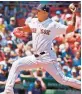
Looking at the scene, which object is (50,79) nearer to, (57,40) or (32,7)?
(57,40)

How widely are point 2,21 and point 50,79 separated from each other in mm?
3678

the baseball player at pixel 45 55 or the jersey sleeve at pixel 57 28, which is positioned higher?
the jersey sleeve at pixel 57 28

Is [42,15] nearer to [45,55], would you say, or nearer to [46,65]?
[45,55]

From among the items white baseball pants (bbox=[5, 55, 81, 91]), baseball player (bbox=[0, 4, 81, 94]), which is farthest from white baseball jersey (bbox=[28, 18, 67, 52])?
white baseball pants (bbox=[5, 55, 81, 91])

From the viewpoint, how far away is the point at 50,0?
1234 cm

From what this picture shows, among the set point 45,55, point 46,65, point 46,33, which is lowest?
point 46,65

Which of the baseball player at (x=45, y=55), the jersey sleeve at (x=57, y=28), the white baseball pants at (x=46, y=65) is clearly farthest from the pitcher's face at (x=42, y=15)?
the white baseball pants at (x=46, y=65)

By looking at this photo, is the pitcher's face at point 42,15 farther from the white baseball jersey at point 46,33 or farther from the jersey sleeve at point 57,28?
the jersey sleeve at point 57,28

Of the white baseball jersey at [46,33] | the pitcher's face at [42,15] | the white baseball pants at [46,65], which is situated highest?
the pitcher's face at [42,15]

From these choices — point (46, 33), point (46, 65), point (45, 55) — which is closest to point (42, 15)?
point (46, 33)

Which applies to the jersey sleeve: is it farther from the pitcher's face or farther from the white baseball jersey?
the pitcher's face

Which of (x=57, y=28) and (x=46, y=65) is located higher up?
(x=57, y=28)

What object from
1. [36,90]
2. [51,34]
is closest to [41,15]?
[51,34]

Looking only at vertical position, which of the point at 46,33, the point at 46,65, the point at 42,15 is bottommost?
the point at 46,65
